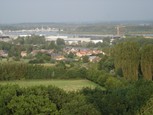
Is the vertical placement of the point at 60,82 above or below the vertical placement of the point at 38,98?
below

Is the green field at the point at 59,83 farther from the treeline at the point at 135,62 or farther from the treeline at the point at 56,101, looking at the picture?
the treeline at the point at 56,101

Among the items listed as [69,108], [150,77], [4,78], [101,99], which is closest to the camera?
[69,108]

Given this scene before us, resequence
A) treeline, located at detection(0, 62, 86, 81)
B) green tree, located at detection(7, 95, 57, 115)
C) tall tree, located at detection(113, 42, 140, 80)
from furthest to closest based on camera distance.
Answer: treeline, located at detection(0, 62, 86, 81), tall tree, located at detection(113, 42, 140, 80), green tree, located at detection(7, 95, 57, 115)

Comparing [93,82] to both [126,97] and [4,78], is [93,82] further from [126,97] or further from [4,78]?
[126,97]

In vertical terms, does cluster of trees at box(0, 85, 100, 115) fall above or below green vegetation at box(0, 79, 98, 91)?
above

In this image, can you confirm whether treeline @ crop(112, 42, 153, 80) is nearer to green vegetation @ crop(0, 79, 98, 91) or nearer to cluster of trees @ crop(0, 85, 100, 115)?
green vegetation @ crop(0, 79, 98, 91)

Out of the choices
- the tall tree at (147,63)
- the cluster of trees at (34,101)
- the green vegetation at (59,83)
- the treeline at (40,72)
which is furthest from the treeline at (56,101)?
the treeline at (40,72)

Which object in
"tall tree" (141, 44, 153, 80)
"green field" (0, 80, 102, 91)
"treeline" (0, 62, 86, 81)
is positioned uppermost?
"tall tree" (141, 44, 153, 80)

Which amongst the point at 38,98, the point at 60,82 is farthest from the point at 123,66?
the point at 38,98

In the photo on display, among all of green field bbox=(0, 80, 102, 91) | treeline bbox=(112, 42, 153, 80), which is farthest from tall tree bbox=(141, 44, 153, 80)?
green field bbox=(0, 80, 102, 91)
